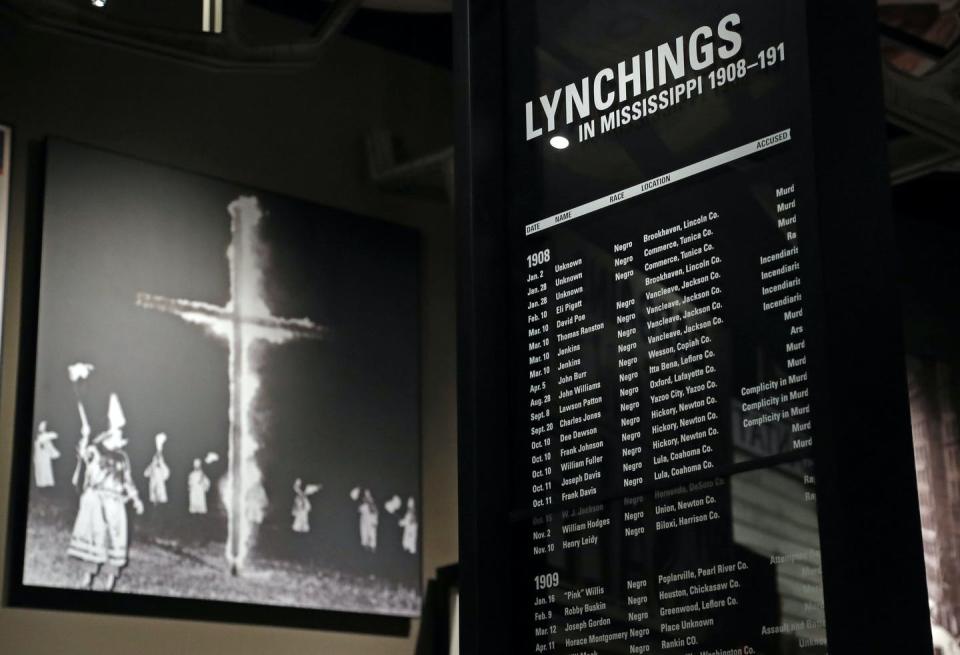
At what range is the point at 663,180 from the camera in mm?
1871

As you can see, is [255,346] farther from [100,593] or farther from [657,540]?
[657,540]

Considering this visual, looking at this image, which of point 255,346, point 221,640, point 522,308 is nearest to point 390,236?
point 255,346

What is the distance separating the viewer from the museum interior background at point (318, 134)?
5238mm

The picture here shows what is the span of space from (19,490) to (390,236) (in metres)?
2.01

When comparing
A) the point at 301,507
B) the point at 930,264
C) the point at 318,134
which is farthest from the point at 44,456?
the point at 930,264

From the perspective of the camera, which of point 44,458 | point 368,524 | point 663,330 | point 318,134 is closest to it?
point 663,330

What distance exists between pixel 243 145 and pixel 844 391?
4.73 metres

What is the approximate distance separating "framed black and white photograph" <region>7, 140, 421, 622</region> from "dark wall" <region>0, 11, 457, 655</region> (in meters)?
0.10

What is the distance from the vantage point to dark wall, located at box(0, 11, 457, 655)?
17.1ft

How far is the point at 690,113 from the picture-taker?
1859mm

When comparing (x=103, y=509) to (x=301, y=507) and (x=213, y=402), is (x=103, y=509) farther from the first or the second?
(x=301, y=507)

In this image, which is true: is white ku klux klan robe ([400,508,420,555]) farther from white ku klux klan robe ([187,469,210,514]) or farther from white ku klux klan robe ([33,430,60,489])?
white ku klux klan robe ([33,430,60,489])

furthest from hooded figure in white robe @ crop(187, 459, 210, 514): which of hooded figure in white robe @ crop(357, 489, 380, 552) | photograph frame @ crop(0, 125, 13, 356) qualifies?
photograph frame @ crop(0, 125, 13, 356)

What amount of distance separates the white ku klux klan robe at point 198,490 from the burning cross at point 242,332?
10cm
